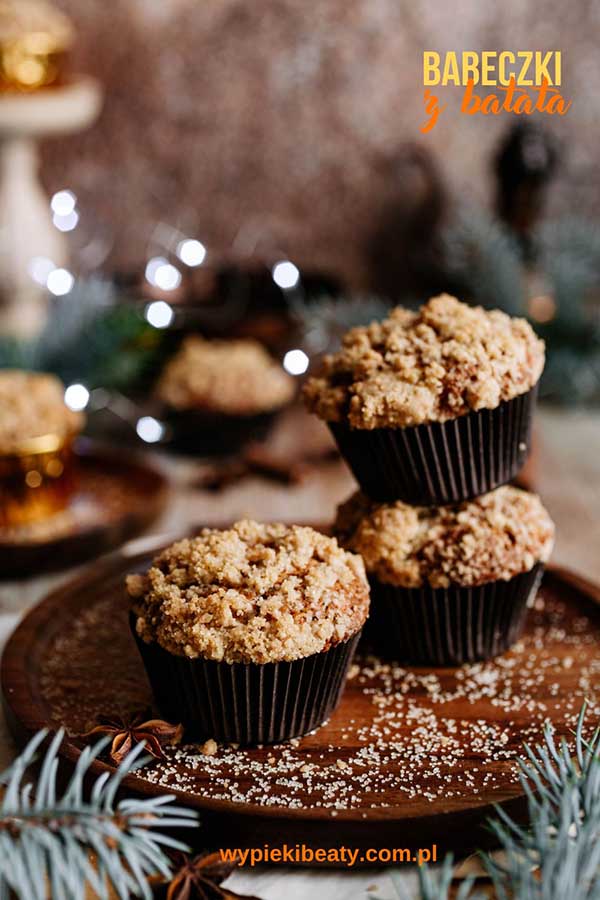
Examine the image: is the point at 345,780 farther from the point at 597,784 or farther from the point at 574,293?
the point at 574,293

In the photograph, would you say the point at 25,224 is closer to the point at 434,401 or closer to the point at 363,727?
the point at 434,401

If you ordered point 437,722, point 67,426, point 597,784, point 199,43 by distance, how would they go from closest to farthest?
1. point 597,784
2. point 437,722
3. point 67,426
4. point 199,43

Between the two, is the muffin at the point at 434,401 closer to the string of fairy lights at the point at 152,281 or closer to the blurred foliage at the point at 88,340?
the string of fairy lights at the point at 152,281

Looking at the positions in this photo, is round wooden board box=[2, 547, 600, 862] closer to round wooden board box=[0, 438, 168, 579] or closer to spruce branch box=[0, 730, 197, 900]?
spruce branch box=[0, 730, 197, 900]

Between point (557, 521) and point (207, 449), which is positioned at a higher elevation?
point (207, 449)

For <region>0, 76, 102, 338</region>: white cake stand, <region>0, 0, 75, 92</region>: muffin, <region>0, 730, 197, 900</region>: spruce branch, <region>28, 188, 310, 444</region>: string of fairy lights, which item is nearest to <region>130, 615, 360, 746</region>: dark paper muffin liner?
<region>0, 730, 197, 900</region>: spruce branch

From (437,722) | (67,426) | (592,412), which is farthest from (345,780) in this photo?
(592,412)

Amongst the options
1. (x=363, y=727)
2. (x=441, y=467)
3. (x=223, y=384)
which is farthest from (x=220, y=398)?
(x=363, y=727)
